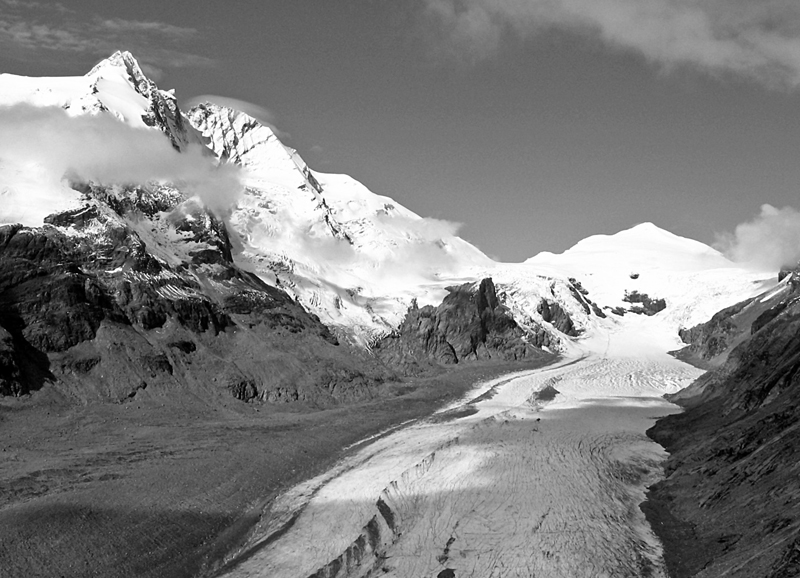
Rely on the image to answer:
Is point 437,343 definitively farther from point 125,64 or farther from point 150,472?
point 150,472

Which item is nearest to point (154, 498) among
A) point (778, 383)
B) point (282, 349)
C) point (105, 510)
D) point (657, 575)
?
point (105, 510)

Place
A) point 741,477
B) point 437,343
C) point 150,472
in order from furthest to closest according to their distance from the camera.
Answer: point 437,343 → point 150,472 → point 741,477

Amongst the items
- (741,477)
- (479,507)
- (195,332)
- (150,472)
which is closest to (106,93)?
(195,332)

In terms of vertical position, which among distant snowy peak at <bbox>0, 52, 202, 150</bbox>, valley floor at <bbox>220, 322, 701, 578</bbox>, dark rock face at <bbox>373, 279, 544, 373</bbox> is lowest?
valley floor at <bbox>220, 322, 701, 578</bbox>

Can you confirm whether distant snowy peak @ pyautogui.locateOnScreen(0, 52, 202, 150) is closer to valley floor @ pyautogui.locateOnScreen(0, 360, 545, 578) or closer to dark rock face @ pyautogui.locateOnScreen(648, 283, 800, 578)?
valley floor @ pyautogui.locateOnScreen(0, 360, 545, 578)

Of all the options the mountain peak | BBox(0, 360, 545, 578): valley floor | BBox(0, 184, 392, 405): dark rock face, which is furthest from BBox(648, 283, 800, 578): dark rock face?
the mountain peak

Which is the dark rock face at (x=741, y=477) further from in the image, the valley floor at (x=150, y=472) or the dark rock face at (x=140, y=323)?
the dark rock face at (x=140, y=323)
